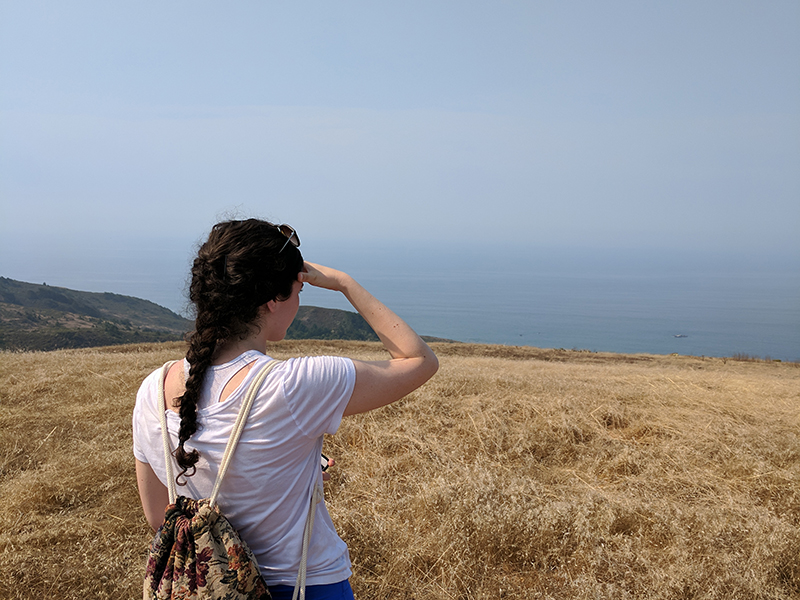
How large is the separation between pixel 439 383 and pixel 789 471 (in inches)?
186

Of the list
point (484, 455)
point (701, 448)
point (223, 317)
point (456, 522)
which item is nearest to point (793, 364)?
point (701, 448)

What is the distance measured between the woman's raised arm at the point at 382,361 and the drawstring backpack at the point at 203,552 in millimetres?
320

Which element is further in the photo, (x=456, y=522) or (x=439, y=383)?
(x=439, y=383)

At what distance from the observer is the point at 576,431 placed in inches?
286

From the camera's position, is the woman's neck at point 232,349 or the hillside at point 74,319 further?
the hillside at point 74,319

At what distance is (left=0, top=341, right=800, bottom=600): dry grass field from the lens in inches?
155

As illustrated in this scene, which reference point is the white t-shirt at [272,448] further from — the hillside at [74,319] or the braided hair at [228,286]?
the hillside at [74,319]

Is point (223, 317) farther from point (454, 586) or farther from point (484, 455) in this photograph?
point (484, 455)

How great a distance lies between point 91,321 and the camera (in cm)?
5147

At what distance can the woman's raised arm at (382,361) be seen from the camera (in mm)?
1854

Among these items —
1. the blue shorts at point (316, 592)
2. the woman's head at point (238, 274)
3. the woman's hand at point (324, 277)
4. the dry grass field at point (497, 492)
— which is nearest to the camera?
the woman's head at point (238, 274)

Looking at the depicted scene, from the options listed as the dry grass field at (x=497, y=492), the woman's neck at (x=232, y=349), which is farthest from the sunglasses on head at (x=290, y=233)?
the dry grass field at (x=497, y=492)

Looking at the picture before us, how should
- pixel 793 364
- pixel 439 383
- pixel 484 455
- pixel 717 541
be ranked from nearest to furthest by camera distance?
pixel 717 541 → pixel 484 455 → pixel 439 383 → pixel 793 364

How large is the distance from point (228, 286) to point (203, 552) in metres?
0.85
